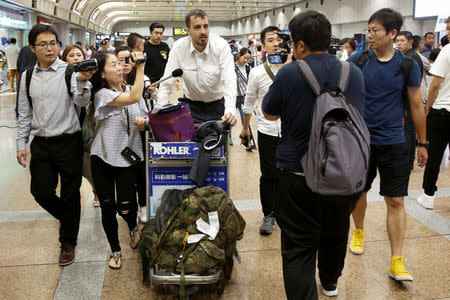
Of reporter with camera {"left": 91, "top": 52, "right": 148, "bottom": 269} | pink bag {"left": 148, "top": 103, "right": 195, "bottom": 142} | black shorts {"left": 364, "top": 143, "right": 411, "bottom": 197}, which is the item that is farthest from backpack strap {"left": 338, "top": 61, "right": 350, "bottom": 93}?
reporter with camera {"left": 91, "top": 52, "right": 148, "bottom": 269}

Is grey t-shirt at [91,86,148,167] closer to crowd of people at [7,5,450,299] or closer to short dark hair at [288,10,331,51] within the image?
crowd of people at [7,5,450,299]

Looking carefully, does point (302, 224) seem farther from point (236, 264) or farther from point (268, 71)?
point (268, 71)

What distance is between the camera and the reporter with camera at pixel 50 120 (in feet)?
9.53

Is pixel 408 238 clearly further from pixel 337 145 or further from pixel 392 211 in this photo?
Result: pixel 337 145

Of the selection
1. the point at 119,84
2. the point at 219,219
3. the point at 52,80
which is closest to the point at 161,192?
the point at 219,219

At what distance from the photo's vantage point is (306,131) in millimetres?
1994

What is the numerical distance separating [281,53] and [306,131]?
1553mm

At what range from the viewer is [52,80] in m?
2.96

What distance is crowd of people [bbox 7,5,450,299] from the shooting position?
2.04m

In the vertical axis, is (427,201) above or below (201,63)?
below

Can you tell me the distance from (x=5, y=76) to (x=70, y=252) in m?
17.5

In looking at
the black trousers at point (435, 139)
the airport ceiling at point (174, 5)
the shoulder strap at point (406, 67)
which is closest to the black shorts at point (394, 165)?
the shoulder strap at point (406, 67)

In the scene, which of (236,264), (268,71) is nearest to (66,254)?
(236,264)

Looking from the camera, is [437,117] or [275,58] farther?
[437,117]
